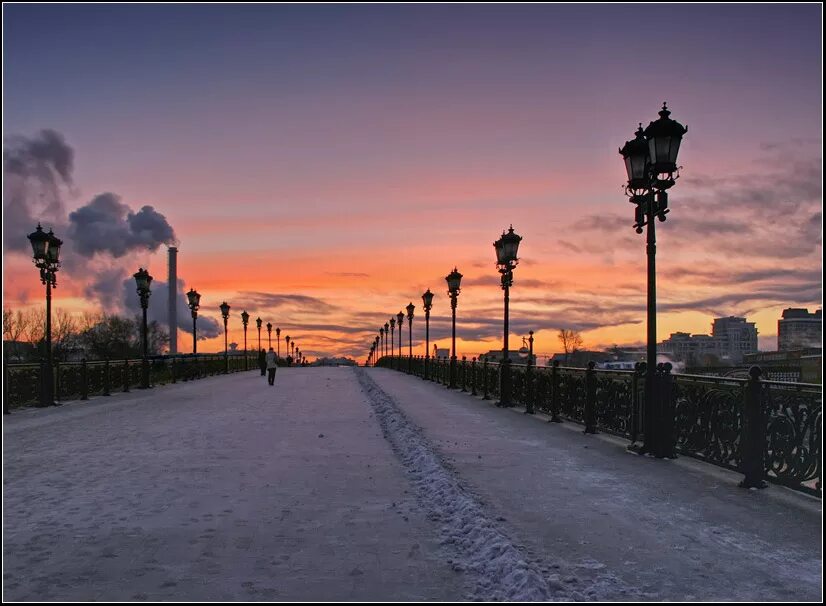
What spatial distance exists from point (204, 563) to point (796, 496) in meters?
6.44

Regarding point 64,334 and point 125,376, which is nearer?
point 125,376

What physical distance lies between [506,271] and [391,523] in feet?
50.9

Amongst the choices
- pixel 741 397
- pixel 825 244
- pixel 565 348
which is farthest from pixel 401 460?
pixel 565 348

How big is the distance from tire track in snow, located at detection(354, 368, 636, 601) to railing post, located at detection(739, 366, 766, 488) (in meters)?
3.49

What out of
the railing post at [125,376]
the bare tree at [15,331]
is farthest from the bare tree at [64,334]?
the railing post at [125,376]

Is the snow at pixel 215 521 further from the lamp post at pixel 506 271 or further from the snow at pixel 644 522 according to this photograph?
the lamp post at pixel 506 271

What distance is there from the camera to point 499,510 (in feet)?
22.9

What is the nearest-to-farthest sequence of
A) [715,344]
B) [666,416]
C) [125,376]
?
[666,416], [125,376], [715,344]

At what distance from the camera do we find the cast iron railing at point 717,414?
777cm

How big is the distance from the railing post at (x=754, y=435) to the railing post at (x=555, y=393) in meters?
7.43

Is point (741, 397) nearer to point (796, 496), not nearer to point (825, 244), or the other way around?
point (796, 496)

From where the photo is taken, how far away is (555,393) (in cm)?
1619

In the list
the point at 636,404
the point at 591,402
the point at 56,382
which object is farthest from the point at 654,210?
the point at 56,382

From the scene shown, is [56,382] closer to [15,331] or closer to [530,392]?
[530,392]
